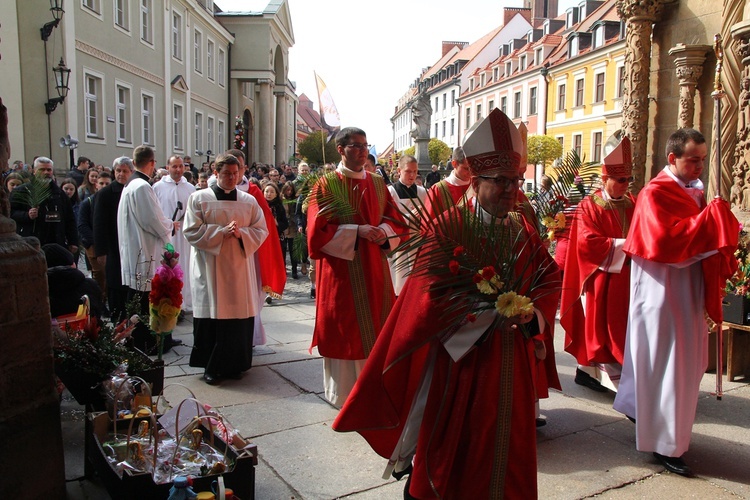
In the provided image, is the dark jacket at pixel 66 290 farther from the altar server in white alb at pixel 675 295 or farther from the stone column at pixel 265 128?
the stone column at pixel 265 128

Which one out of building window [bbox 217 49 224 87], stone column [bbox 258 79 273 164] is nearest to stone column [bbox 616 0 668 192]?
building window [bbox 217 49 224 87]

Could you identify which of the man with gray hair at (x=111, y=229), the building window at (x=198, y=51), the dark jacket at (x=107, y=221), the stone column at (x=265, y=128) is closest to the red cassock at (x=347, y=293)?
the man with gray hair at (x=111, y=229)

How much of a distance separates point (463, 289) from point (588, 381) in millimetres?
3437

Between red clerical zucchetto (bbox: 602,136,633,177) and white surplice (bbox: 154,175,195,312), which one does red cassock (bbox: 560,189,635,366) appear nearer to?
red clerical zucchetto (bbox: 602,136,633,177)

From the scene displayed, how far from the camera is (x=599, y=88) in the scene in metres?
36.5

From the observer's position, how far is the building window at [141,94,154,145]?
24.2 m

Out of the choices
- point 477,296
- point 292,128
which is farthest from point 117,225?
point 292,128

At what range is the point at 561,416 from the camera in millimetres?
4816

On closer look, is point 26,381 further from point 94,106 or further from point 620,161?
point 94,106

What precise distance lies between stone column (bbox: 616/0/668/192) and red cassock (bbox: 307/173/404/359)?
15.8 feet

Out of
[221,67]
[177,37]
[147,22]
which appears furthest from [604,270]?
[221,67]

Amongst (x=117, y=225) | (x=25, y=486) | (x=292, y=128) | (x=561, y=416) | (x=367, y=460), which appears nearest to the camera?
(x=25, y=486)

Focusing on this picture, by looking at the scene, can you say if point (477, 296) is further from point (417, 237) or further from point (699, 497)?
point (699, 497)

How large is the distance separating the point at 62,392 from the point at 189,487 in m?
2.87
